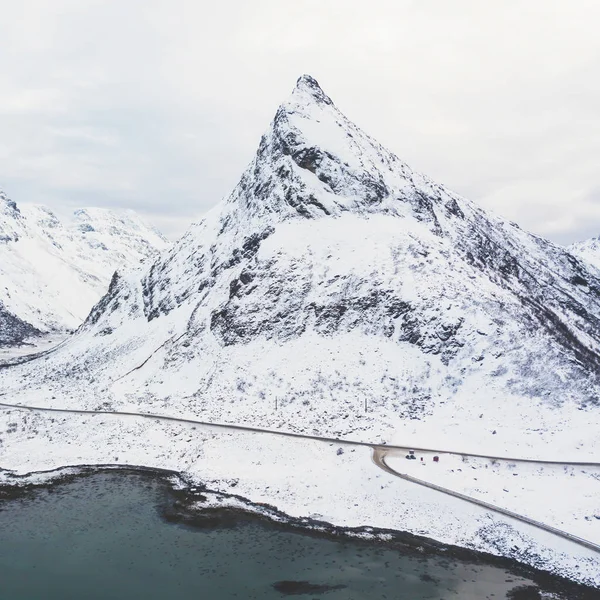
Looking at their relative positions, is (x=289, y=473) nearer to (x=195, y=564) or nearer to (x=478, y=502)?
(x=195, y=564)

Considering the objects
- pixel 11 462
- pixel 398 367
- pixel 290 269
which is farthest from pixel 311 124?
pixel 11 462

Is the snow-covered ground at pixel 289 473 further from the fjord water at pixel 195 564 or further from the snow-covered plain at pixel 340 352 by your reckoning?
the fjord water at pixel 195 564

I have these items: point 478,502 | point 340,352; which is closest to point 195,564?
point 478,502

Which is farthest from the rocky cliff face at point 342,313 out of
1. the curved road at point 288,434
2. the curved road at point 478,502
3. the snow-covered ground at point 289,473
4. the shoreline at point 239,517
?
the shoreline at point 239,517

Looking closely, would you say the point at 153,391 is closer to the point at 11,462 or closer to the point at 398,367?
the point at 11,462

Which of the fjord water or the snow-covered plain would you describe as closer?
the fjord water

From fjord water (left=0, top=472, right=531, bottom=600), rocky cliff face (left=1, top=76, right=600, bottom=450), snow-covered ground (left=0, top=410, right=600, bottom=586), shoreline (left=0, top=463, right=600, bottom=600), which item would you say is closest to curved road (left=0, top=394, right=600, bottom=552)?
snow-covered ground (left=0, top=410, right=600, bottom=586)

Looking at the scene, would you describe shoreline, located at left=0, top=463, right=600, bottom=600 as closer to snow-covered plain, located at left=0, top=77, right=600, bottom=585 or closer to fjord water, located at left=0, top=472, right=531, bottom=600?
fjord water, located at left=0, top=472, right=531, bottom=600
